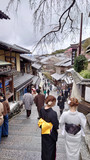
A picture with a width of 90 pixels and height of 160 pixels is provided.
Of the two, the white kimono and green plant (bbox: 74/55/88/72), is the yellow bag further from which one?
green plant (bbox: 74/55/88/72)

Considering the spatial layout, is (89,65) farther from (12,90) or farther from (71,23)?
(12,90)

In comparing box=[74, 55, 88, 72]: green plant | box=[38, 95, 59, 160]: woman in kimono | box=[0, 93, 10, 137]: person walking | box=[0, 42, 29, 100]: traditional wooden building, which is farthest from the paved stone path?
box=[74, 55, 88, 72]: green plant

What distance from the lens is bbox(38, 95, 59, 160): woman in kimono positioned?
101 inches

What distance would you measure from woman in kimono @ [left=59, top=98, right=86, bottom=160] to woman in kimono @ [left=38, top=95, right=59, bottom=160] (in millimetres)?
277

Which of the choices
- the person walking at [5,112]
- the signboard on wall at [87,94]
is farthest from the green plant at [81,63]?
the person walking at [5,112]

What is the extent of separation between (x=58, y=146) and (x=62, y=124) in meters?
1.32

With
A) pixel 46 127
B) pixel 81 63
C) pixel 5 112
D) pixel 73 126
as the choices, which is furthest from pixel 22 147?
pixel 81 63

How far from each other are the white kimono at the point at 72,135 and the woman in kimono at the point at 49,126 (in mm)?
260

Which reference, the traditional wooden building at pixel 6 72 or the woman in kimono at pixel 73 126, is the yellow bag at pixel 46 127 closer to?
the woman in kimono at pixel 73 126

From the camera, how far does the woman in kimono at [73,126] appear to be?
8.48 feet

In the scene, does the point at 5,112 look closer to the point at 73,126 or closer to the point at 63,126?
the point at 63,126

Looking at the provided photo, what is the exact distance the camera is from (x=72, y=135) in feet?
8.64

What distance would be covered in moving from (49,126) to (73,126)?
0.61 metres

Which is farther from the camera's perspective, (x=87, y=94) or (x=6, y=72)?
(x=6, y=72)
